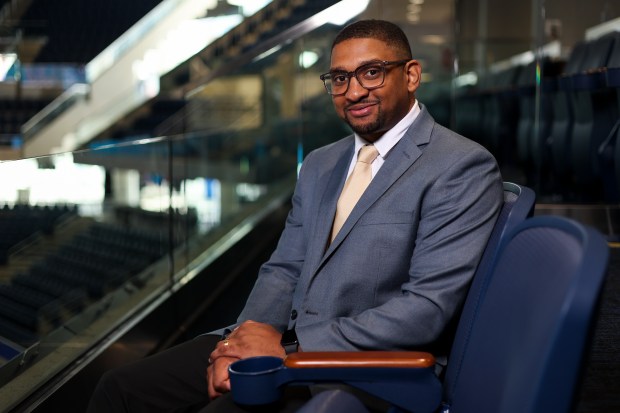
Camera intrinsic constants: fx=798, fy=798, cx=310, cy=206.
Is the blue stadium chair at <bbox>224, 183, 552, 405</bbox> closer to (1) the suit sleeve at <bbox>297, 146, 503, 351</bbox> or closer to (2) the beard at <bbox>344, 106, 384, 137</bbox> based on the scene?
(1) the suit sleeve at <bbox>297, 146, 503, 351</bbox>

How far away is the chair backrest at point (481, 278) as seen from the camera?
52.9 inches

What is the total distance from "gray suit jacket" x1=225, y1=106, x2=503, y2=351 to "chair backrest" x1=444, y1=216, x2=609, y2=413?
186 mm

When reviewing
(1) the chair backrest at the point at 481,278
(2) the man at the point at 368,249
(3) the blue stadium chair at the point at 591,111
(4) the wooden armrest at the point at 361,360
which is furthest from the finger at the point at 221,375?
(3) the blue stadium chair at the point at 591,111

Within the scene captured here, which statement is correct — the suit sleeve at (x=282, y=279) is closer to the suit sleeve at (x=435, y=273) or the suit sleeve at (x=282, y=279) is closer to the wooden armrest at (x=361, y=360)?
the suit sleeve at (x=435, y=273)

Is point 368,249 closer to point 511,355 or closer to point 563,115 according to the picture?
point 511,355

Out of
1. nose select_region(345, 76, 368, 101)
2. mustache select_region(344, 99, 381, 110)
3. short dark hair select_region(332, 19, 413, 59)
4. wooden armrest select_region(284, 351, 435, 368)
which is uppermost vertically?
short dark hair select_region(332, 19, 413, 59)

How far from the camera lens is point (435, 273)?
1.48 m

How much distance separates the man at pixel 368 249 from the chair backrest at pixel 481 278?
0.07ft

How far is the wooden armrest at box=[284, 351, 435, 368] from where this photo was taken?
4.08ft

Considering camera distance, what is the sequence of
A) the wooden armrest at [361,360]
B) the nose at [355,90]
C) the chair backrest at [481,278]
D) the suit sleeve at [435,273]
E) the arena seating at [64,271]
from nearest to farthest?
the wooden armrest at [361,360]
the chair backrest at [481,278]
the suit sleeve at [435,273]
the nose at [355,90]
the arena seating at [64,271]

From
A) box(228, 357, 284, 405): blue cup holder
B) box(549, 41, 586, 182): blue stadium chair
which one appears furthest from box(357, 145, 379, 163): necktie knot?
box(549, 41, 586, 182): blue stadium chair

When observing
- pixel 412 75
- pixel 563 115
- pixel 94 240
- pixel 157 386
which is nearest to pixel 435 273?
pixel 412 75

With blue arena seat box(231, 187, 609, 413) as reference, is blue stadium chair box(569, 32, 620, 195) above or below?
above

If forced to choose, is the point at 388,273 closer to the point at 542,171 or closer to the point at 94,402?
the point at 94,402
